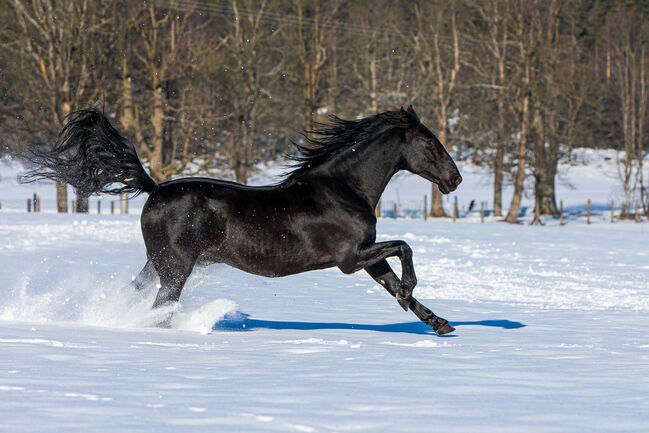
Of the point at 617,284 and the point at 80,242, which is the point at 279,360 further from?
the point at 80,242

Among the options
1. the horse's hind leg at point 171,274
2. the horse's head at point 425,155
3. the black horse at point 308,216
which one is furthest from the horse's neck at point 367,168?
the horse's hind leg at point 171,274

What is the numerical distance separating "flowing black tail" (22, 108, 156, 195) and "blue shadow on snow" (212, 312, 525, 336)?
151 cm

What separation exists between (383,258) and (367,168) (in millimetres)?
825

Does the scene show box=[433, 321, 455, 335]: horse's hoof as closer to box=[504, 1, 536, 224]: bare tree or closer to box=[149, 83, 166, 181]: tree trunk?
box=[149, 83, 166, 181]: tree trunk

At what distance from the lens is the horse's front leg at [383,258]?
273 inches

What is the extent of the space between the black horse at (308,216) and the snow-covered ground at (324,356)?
0.53 m

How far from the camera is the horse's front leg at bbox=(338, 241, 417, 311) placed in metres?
6.93

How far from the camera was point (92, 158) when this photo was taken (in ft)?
24.8

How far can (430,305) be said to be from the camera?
33.3 feet

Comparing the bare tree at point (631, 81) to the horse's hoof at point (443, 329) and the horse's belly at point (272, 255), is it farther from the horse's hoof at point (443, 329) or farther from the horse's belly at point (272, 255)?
the horse's belly at point (272, 255)

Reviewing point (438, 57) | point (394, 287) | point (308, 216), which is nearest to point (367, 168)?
point (308, 216)

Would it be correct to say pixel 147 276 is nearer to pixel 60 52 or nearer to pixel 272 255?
pixel 272 255

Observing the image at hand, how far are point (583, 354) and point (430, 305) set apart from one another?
4073 millimetres


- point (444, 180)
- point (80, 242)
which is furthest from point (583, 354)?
point (80, 242)
